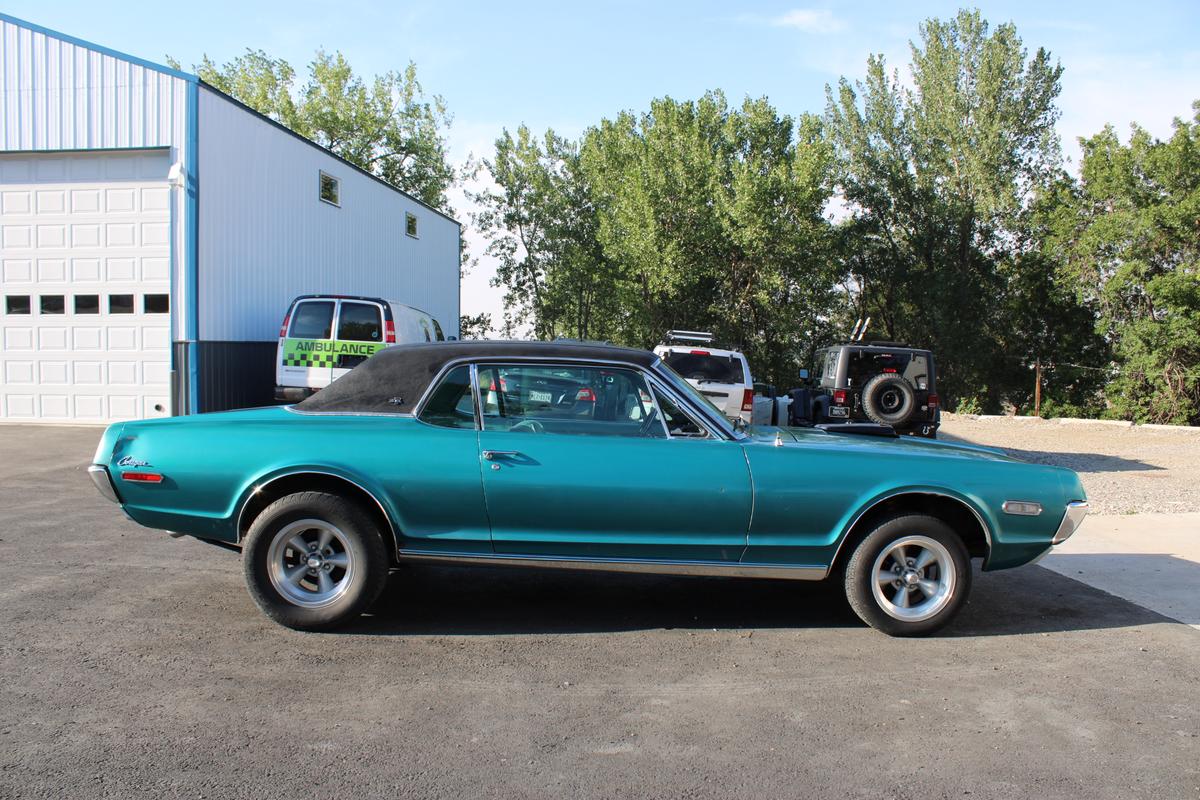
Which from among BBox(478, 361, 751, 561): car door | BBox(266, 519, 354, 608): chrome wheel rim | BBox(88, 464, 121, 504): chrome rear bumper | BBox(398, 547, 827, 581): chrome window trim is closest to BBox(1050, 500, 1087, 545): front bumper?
BBox(398, 547, 827, 581): chrome window trim

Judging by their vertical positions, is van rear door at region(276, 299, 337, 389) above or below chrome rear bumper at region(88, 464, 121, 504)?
above

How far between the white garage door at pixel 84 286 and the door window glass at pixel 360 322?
8.79 ft

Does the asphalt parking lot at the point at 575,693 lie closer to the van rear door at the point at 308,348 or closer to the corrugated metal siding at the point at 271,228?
the van rear door at the point at 308,348

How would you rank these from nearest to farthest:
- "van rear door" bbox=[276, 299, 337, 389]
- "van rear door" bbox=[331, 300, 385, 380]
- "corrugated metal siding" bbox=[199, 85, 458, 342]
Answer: "van rear door" bbox=[276, 299, 337, 389], "van rear door" bbox=[331, 300, 385, 380], "corrugated metal siding" bbox=[199, 85, 458, 342]

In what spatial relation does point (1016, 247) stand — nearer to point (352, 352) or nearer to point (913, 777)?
point (352, 352)

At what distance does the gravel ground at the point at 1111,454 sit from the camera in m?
9.70

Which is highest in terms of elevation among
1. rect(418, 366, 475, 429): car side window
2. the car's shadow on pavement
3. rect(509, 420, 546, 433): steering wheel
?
rect(418, 366, 475, 429): car side window

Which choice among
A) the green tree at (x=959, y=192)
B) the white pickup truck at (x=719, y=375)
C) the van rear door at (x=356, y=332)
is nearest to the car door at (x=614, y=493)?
the white pickup truck at (x=719, y=375)

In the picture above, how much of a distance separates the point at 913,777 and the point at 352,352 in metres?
10.6

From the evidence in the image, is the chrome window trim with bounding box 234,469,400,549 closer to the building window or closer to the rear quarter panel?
the rear quarter panel

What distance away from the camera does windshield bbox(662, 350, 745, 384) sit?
12.5m

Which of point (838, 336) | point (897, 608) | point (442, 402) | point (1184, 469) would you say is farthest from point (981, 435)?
point (442, 402)

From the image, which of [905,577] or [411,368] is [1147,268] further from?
[411,368]

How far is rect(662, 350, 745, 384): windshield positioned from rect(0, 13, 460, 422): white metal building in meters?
7.07
